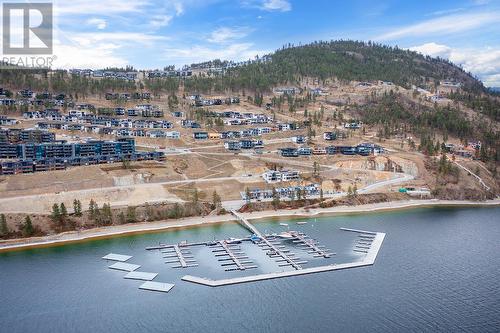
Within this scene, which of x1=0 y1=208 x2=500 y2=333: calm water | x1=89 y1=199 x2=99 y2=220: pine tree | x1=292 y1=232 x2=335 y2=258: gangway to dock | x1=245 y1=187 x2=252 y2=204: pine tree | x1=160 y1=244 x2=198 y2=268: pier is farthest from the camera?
x1=245 y1=187 x2=252 y2=204: pine tree

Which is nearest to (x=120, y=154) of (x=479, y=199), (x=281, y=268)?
(x=281, y=268)

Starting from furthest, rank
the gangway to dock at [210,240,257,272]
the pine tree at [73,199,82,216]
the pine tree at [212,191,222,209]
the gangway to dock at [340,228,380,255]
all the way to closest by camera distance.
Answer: the pine tree at [212,191,222,209] → the pine tree at [73,199,82,216] → the gangway to dock at [340,228,380,255] → the gangway to dock at [210,240,257,272]

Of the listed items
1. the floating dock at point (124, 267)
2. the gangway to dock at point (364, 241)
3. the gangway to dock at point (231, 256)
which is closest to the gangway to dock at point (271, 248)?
the gangway to dock at point (231, 256)

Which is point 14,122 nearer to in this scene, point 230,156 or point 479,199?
point 230,156

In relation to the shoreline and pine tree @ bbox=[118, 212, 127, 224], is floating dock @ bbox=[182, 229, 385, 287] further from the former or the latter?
pine tree @ bbox=[118, 212, 127, 224]

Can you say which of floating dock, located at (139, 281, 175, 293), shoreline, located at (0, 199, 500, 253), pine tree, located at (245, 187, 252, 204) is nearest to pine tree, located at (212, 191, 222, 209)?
shoreline, located at (0, 199, 500, 253)

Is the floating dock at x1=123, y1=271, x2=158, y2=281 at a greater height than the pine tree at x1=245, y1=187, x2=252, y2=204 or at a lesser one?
lesser

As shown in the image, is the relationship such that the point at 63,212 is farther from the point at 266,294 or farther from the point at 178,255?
the point at 266,294
